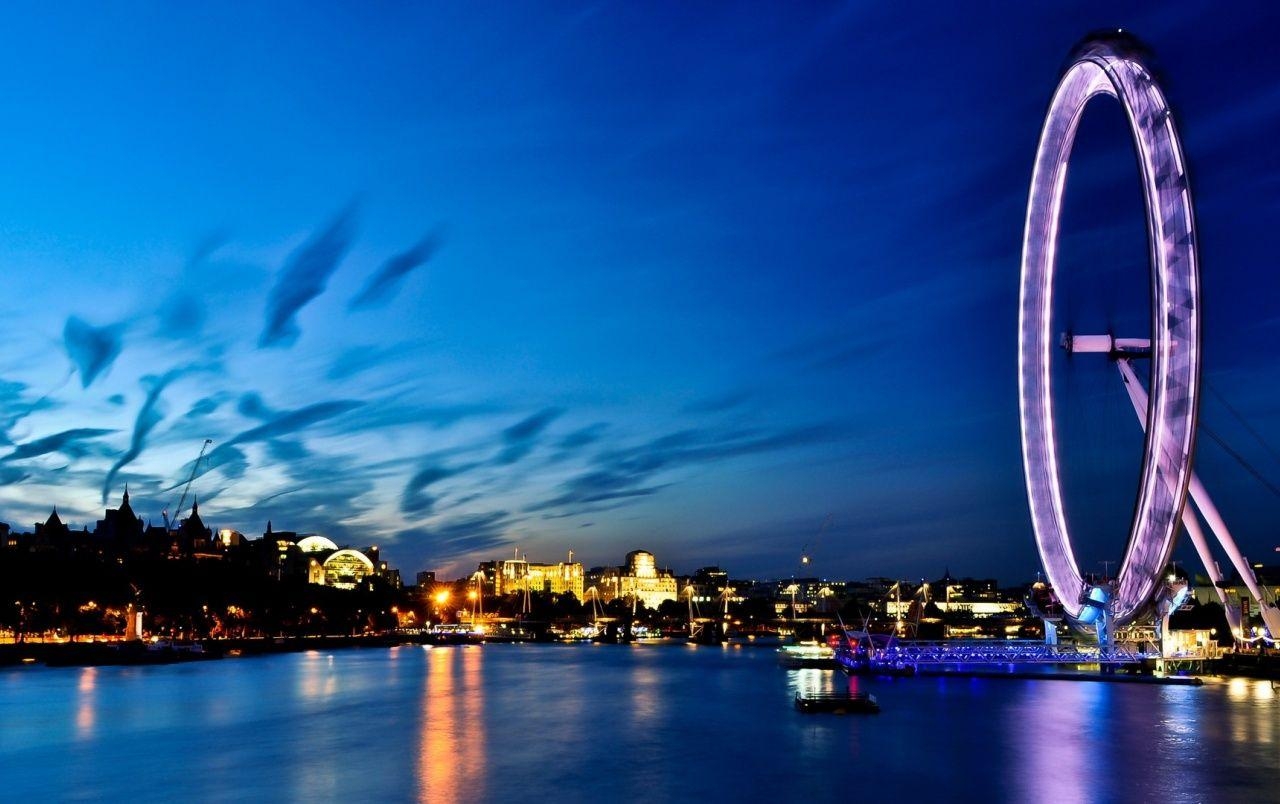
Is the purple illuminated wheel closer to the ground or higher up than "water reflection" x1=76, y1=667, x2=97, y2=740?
higher up

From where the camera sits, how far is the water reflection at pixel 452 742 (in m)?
41.3

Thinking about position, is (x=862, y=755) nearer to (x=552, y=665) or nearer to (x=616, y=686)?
(x=616, y=686)

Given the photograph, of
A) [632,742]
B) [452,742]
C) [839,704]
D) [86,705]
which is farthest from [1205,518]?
[86,705]

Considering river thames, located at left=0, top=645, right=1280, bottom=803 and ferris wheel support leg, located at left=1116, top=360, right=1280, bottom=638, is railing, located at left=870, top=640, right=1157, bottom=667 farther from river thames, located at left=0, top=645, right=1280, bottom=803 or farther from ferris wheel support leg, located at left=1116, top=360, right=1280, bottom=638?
ferris wheel support leg, located at left=1116, top=360, right=1280, bottom=638

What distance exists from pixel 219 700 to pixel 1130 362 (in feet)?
197

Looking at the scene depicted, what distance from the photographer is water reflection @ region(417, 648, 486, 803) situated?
41344 millimetres

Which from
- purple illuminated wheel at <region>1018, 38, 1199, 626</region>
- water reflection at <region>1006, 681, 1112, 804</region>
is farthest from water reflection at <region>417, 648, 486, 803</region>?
purple illuminated wheel at <region>1018, 38, 1199, 626</region>

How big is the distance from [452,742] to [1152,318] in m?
36.5

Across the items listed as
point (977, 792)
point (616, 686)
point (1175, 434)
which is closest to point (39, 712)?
point (616, 686)

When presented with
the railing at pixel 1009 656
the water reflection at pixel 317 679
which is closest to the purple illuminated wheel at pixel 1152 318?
the railing at pixel 1009 656

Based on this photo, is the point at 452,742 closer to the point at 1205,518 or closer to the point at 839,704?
the point at 839,704

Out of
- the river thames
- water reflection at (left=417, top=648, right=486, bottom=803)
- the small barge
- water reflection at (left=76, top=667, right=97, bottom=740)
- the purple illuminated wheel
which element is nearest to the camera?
water reflection at (left=417, top=648, right=486, bottom=803)

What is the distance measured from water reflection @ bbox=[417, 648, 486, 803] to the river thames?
178mm

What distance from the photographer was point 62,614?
13588cm
